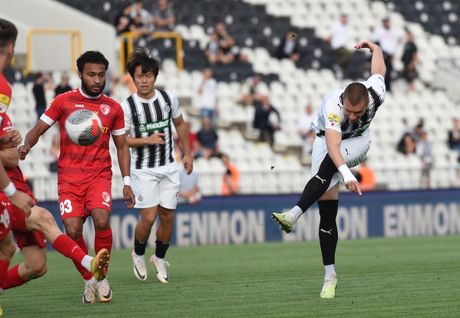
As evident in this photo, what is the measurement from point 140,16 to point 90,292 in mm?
17336

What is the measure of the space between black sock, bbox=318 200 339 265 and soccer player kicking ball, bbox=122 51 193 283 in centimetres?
241

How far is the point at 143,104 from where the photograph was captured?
497 inches

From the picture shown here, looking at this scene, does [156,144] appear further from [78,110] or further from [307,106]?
[307,106]

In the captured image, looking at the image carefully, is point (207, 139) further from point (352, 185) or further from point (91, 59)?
point (352, 185)

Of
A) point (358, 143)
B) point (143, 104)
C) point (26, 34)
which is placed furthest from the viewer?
Result: point (26, 34)

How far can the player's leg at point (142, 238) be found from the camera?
1268cm

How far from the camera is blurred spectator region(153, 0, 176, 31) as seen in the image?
28.0m

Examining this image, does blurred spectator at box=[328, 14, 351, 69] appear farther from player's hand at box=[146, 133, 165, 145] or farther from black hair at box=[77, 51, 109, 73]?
black hair at box=[77, 51, 109, 73]

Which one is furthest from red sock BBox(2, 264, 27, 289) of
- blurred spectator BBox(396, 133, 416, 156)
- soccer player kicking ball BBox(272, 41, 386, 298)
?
blurred spectator BBox(396, 133, 416, 156)

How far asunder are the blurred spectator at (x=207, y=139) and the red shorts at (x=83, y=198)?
12995mm

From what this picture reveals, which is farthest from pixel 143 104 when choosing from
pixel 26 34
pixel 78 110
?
pixel 26 34

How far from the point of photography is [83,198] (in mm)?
10867

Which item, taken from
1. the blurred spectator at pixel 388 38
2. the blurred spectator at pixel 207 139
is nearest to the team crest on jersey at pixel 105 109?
the blurred spectator at pixel 207 139

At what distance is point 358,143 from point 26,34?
16615 mm
